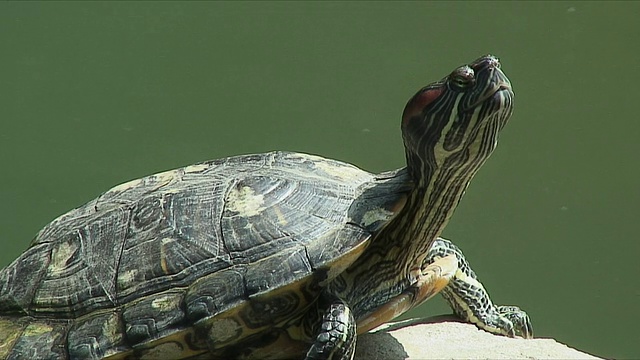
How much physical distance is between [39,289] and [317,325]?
90 cm

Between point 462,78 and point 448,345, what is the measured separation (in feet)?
3.33

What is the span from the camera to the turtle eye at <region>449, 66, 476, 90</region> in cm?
218

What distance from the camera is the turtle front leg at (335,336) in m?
2.17

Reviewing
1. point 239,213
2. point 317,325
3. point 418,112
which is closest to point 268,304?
point 317,325

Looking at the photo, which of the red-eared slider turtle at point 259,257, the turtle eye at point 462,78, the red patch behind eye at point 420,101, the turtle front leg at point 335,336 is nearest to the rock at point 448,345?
the red-eared slider turtle at point 259,257

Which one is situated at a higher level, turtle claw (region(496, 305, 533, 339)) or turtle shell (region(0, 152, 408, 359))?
turtle shell (region(0, 152, 408, 359))

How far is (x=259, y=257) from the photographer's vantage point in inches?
89.2

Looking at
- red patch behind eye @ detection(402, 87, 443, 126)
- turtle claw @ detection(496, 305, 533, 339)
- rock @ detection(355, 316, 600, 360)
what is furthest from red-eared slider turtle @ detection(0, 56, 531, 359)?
turtle claw @ detection(496, 305, 533, 339)

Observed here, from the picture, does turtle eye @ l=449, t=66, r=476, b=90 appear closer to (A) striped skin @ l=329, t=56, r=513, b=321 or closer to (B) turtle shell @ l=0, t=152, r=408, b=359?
(A) striped skin @ l=329, t=56, r=513, b=321

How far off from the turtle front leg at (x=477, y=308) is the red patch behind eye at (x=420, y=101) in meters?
0.74

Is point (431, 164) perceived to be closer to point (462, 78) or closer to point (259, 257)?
point (462, 78)

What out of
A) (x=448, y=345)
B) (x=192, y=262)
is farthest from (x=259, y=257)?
(x=448, y=345)

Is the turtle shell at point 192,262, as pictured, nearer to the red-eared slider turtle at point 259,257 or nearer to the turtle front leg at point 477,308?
the red-eared slider turtle at point 259,257

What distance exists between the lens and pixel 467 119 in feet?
7.22
